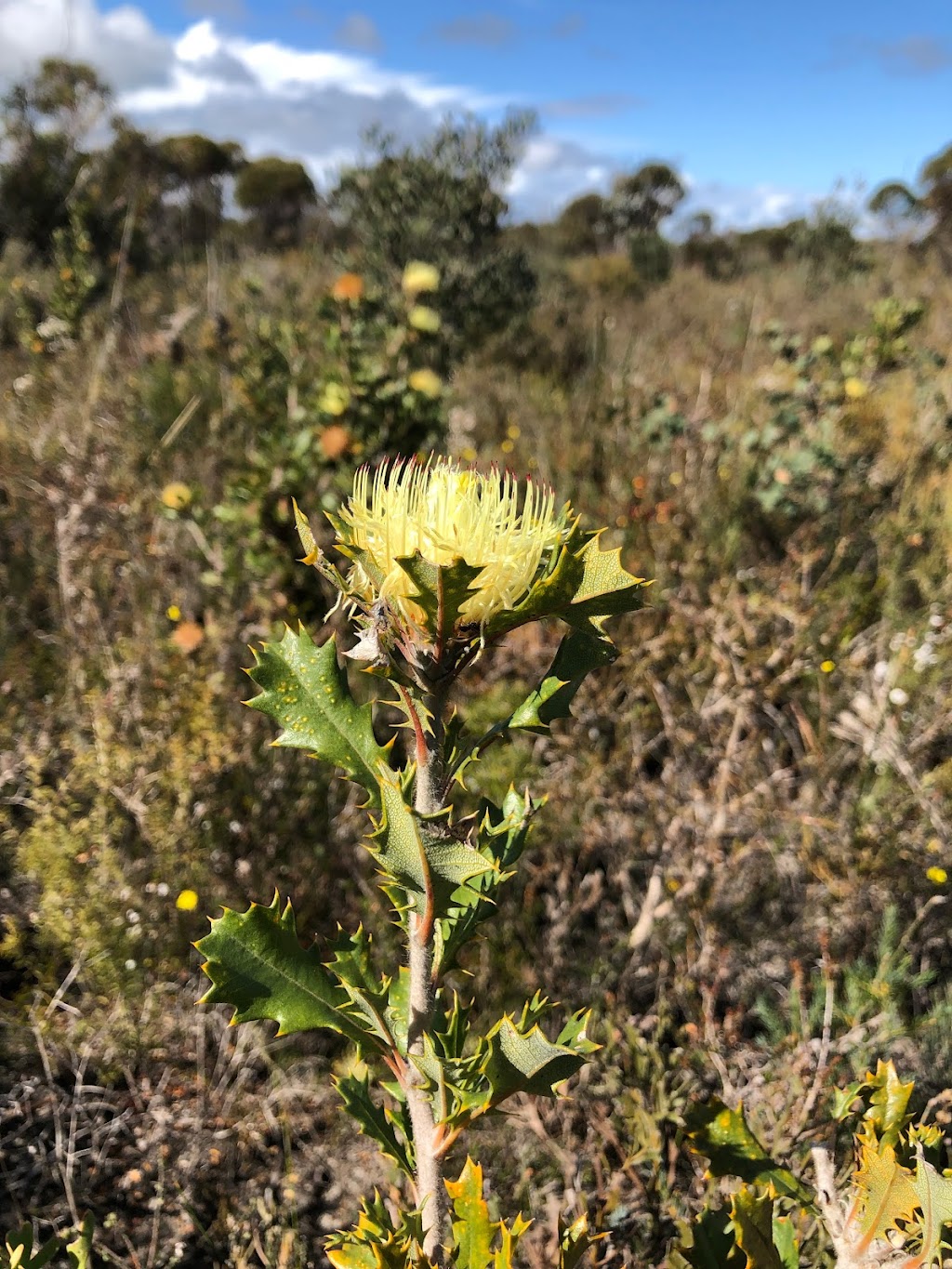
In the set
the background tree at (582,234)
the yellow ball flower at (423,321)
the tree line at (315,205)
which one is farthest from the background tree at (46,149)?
the background tree at (582,234)

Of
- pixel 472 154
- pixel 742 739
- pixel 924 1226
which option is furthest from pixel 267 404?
pixel 472 154

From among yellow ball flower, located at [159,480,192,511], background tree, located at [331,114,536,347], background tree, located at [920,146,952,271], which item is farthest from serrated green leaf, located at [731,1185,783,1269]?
background tree, located at [920,146,952,271]

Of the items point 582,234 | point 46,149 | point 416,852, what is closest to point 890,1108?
point 416,852

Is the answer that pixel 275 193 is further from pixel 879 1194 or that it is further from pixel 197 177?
pixel 879 1194

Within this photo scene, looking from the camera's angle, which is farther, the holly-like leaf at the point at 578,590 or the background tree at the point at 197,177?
the background tree at the point at 197,177

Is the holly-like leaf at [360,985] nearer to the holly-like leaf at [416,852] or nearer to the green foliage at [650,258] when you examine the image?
the holly-like leaf at [416,852]

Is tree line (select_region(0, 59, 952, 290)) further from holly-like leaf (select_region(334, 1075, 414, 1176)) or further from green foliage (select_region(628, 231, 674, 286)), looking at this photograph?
holly-like leaf (select_region(334, 1075, 414, 1176))

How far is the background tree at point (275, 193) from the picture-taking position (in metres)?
18.2

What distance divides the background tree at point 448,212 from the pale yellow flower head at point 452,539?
7195 mm

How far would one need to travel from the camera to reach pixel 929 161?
17.9 m

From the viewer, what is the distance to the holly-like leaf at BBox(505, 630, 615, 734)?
0.98m

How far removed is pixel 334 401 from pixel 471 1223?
2737 millimetres

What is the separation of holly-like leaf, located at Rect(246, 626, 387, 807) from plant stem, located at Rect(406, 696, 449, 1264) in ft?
0.22

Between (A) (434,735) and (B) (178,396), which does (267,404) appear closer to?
(B) (178,396)
